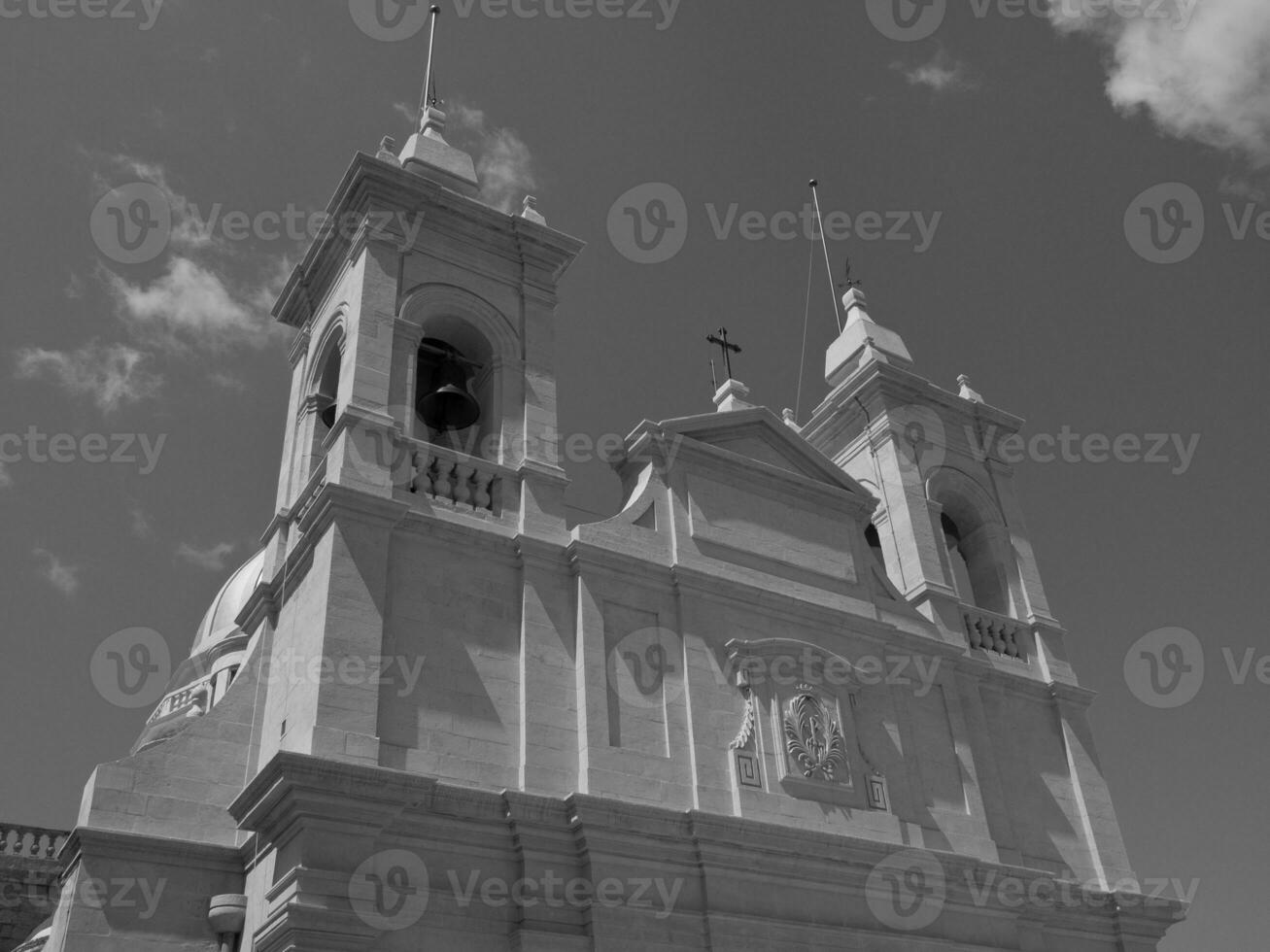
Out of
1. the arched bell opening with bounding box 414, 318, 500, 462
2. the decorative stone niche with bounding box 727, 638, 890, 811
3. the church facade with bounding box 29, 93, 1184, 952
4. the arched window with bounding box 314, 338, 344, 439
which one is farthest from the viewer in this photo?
the arched window with bounding box 314, 338, 344, 439

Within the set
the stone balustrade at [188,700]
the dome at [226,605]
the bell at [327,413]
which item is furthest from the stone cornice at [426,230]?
the dome at [226,605]

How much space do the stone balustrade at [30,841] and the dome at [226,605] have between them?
5.34m

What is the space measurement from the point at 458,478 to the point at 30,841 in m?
16.6

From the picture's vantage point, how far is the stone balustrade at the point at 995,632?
1945 centimetres

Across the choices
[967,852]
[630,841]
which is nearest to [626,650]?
[630,841]

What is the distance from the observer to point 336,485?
13695mm

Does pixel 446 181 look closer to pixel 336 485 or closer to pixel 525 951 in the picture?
pixel 336 485

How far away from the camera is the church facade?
12.6 m

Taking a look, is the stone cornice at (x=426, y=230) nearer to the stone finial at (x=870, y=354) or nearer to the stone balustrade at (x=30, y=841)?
the stone finial at (x=870, y=354)

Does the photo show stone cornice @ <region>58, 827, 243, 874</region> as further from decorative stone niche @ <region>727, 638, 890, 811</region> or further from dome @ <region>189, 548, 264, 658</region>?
dome @ <region>189, 548, 264, 658</region>

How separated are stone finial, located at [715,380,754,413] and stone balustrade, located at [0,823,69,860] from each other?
55.2ft

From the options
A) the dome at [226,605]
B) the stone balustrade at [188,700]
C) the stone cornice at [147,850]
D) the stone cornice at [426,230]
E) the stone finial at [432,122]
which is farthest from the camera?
the dome at [226,605]

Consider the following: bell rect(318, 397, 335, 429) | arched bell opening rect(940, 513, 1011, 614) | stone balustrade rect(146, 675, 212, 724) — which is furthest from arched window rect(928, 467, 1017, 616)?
stone balustrade rect(146, 675, 212, 724)

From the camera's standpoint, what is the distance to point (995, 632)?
19.8 m
